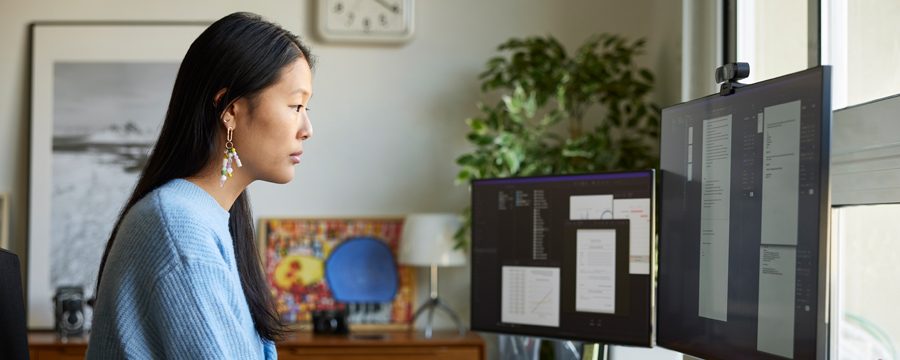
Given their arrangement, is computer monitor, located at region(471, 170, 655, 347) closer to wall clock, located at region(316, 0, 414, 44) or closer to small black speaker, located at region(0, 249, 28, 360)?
small black speaker, located at region(0, 249, 28, 360)

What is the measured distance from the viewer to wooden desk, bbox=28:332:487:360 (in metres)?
2.54

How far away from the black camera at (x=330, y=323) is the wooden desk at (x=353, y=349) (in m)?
0.12

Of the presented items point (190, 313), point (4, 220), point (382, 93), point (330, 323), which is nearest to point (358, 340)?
point (330, 323)

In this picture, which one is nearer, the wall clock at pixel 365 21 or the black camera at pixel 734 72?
Answer: the black camera at pixel 734 72

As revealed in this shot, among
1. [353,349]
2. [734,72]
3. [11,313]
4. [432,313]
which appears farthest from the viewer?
[432,313]

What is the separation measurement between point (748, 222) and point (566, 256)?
0.59 m

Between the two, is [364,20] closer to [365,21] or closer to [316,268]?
[365,21]

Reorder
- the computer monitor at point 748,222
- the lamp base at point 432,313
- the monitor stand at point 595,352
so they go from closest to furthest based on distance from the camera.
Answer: the computer monitor at point 748,222 → the monitor stand at point 595,352 → the lamp base at point 432,313

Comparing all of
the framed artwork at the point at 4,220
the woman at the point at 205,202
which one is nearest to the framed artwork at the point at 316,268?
the framed artwork at the point at 4,220

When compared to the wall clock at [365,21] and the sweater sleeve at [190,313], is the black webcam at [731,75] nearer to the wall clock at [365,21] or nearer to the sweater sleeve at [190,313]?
the sweater sleeve at [190,313]

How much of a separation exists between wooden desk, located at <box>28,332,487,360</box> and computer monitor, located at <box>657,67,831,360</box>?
1.32m

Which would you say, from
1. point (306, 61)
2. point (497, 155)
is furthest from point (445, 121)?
point (306, 61)

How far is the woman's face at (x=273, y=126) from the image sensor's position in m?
1.07

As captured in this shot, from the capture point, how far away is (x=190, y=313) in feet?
2.88
